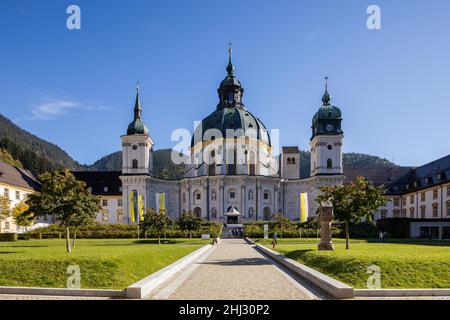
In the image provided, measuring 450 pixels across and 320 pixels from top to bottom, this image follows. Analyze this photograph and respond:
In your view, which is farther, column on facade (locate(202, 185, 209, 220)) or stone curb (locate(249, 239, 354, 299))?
column on facade (locate(202, 185, 209, 220))

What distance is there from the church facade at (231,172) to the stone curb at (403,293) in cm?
7869

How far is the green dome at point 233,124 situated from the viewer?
105 meters

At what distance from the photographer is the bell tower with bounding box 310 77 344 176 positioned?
98688mm

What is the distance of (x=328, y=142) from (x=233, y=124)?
866 inches

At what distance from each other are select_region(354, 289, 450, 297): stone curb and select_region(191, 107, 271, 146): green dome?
292ft

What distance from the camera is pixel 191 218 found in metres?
60.1

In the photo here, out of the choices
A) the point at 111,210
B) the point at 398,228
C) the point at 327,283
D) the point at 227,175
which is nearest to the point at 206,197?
the point at 227,175

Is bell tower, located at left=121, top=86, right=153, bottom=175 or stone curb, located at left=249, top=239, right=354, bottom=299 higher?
bell tower, located at left=121, top=86, right=153, bottom=175

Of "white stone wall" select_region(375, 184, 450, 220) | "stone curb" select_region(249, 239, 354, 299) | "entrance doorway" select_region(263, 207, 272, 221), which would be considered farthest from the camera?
"entrance doorway" select_region(263, 207, 272, 221)

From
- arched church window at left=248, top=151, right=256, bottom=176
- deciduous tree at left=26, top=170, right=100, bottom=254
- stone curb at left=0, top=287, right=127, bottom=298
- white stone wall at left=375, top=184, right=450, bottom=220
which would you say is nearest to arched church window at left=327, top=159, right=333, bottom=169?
white stone wall at left=375, top=184, right=450, bottom=220

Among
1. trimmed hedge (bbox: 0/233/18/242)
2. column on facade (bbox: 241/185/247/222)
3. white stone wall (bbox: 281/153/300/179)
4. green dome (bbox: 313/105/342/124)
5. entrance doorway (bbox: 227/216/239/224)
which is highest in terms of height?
green dome (bbox: 313/105/342/124)

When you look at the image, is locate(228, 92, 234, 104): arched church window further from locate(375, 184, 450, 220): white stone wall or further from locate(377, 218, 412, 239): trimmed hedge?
locate(377, 218, 412, 239): trimmed hedge

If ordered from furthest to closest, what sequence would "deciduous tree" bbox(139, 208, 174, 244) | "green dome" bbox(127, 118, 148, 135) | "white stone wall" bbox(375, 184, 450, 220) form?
"green dome" bbox(127, 118, 148, 135), "white stone wall" bbox(375, 184, 450, 220), "deciduous tree" bbox(139, 208, 174, 244)
